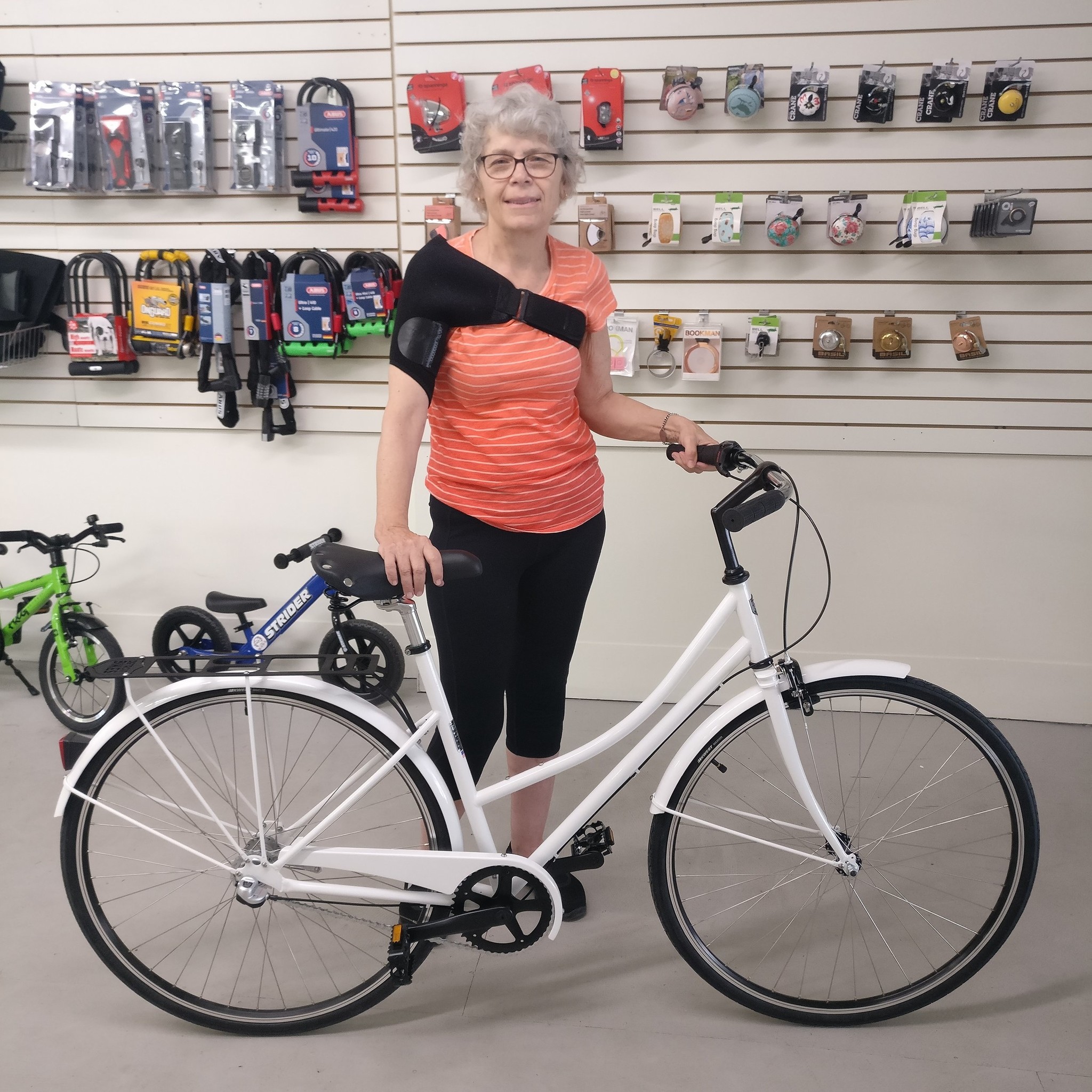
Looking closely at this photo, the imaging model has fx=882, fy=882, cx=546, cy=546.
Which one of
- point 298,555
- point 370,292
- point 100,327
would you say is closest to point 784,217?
point 370,292

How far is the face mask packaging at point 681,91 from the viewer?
2842 mm

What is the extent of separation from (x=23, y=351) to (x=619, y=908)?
2.87m

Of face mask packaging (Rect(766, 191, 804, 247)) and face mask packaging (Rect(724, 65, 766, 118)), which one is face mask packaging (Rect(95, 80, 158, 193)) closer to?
face mask packaging (Rect(724, 65, 766, 118))

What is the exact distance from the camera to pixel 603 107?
2904mm

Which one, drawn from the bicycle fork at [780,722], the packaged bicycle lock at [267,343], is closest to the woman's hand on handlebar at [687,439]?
the bicycle fork at [780,722]

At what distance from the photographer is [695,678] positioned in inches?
131

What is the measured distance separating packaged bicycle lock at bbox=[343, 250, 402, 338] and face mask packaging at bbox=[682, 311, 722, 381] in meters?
1.02

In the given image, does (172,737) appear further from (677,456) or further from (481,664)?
(677,456)

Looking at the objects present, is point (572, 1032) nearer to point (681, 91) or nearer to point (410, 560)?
point (410, 560)

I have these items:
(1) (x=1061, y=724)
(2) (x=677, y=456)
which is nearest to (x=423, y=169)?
(2) (x=677, y=456)

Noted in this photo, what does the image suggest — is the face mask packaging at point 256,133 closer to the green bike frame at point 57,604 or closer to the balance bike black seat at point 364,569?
the green bike frame at point 57,604

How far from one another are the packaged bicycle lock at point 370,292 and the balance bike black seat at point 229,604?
1003mm

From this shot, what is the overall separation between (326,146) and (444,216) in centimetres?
45

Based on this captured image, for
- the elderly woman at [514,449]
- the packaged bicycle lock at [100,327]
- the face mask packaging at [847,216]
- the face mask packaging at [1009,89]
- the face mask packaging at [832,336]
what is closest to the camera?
the elderly woman at [514,449]
